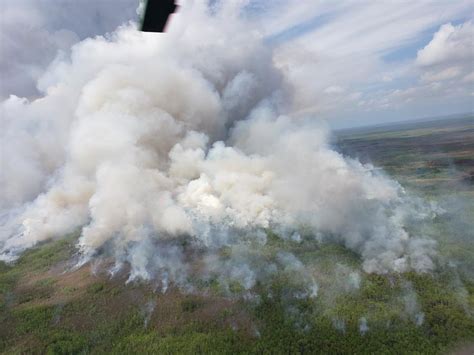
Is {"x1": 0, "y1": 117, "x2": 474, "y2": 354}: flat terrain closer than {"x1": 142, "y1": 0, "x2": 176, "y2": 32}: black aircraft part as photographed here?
No

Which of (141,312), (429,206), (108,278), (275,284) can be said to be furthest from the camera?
(429,206)

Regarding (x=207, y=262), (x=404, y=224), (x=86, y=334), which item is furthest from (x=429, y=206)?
(x=86, y=334)

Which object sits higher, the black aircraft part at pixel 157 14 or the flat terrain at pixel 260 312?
the black aircraft part at pixel 157 14

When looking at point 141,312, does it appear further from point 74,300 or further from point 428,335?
point 428,335

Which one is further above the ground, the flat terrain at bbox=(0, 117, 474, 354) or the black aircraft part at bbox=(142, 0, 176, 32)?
the black aircraft part at bbox=(142, 0, 176, 32)

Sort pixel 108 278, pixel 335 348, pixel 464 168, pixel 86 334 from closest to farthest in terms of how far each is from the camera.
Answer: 1. pixel 335 348
2. pixel 86 334
3. pixel 108 278
4. pixel 464 168
